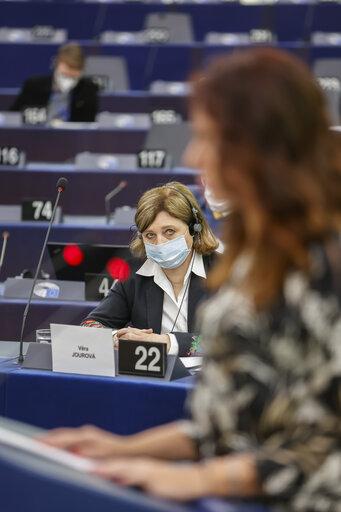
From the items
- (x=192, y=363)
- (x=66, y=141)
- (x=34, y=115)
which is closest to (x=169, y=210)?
(x=192, y=363)

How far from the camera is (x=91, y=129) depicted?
558 centimetres

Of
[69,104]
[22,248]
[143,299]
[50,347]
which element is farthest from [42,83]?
[50,347]

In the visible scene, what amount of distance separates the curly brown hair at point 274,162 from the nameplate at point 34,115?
4.95 meters

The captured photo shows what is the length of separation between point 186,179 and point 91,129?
3.54 ft

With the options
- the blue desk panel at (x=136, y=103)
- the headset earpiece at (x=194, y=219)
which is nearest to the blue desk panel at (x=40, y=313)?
the headset earpiece at (x=194, y=219)

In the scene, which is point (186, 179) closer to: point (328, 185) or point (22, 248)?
point (22, 248)

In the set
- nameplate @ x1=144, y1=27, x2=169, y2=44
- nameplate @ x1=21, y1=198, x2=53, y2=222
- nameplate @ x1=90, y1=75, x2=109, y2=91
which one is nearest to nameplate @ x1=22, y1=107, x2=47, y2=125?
nameplate @ x1=90, y1=75, x2=109, y2=91

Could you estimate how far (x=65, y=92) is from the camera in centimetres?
626

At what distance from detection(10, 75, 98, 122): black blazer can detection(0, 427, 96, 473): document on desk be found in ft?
17.3

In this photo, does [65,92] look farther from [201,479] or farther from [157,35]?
[201,479]

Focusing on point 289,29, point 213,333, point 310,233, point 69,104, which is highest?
point 289,29

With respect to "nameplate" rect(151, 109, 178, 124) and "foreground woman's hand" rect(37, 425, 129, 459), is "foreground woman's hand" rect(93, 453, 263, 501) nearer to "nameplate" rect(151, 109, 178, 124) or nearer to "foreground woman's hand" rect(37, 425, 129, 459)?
"foreground woman's hand" rect(37, 425, 129, 459)

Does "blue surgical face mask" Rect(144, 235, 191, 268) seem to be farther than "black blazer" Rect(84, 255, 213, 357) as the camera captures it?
No

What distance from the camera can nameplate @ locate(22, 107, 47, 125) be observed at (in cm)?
574
